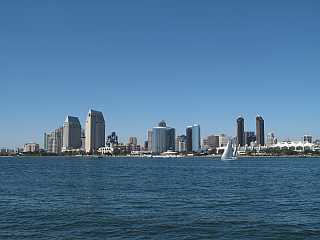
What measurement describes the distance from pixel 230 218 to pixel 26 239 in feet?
52.6

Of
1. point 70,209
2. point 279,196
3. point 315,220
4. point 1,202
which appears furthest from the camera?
point 279,196

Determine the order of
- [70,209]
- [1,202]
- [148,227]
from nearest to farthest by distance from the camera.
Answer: [148,227], [70,209], [1,202]

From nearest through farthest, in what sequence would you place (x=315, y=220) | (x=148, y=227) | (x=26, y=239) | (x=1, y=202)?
1. (x=26, y=239)
2. (x=148, y=227)
3. (x=315, y=220)
4. (x=1, y=202)

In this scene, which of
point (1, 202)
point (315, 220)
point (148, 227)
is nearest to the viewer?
point (148, 227)

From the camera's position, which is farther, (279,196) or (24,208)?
(279,196)

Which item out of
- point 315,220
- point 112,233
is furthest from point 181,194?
point 112,233

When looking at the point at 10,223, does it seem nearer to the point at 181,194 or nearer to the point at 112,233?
the point at 112,233

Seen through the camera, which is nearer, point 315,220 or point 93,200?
point 315,220

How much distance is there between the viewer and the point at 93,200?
172 feet

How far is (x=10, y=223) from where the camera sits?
121 ft

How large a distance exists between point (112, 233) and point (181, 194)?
26.4m

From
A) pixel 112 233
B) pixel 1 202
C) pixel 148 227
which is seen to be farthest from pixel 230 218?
pixel 1 202

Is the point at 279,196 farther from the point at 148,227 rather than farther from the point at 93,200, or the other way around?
the point at 148,227

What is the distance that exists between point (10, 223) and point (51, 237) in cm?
684
